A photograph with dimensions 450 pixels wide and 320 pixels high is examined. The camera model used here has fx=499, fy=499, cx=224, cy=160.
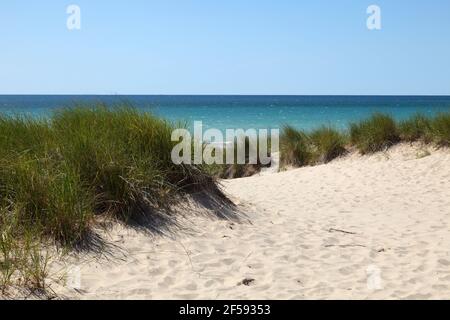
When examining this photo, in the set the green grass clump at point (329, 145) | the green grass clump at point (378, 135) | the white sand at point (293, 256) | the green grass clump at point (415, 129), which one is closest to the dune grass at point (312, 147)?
the green grass clump at point (329, 145)

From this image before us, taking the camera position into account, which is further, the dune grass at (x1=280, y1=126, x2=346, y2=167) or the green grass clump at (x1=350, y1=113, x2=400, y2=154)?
the dune grass at (x1=280, y1=126, x2=346, y2=167)

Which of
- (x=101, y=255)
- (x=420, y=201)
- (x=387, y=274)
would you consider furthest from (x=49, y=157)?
(x=420, y=201)

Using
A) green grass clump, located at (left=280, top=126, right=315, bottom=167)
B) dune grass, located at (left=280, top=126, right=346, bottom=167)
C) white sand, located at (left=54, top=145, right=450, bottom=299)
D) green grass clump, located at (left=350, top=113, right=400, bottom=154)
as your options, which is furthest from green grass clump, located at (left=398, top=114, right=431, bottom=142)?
white sand, located at (left=54, top=145, right=450, bottom=299)

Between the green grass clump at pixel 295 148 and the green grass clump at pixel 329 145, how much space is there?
0.24 metres

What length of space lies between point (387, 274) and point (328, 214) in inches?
113

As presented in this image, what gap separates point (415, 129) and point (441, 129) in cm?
85

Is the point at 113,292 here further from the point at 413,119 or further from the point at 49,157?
the point at 413,119

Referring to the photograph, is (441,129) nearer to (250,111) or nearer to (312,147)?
(312,147)

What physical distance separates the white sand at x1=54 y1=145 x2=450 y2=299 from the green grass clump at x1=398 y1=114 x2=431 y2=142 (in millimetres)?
4890

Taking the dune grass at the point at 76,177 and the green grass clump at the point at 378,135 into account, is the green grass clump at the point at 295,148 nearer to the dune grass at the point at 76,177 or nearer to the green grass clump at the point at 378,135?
the green grass clump at the point at 378,135

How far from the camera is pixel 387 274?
4.68m

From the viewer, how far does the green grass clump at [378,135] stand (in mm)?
13328

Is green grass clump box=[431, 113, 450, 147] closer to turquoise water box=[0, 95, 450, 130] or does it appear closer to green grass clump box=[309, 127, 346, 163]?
turquoise water box=[0, 95, 450, 130]

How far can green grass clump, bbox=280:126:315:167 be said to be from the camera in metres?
14.0
